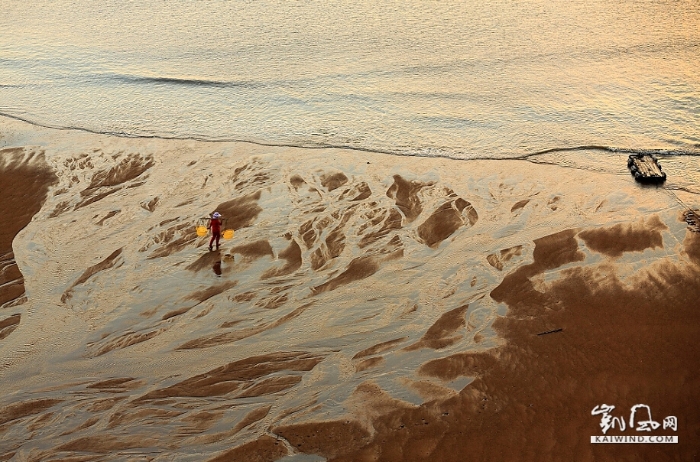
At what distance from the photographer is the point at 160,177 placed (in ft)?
59.5

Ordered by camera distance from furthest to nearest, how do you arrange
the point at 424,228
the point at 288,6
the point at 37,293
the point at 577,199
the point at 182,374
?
the point at 288,6 < the point at 577,199 < the point at 424,228 < the point at 37,293 < the point at 182,374

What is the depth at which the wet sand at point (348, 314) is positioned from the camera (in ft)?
33.4

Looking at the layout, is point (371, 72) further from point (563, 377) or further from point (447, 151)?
point (563, 377)

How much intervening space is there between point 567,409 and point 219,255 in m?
8.36

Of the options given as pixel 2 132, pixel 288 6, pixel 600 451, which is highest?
pixel 288 6

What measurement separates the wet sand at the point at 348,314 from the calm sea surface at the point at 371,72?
3345mm

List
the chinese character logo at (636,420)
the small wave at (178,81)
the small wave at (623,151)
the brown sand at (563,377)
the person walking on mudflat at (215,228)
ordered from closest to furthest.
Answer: the brown sand at (563,377)
the chinese character logo at (636,420)
the person walking on mudflat at (215,228)
the small wave at (623,151)
the small wave at (178,81)

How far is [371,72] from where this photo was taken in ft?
84.4

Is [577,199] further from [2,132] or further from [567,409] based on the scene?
[2,132]

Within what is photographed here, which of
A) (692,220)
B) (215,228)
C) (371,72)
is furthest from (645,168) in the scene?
(215,228)

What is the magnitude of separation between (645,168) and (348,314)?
10761 mm

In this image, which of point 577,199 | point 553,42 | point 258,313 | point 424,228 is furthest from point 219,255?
point 553,42

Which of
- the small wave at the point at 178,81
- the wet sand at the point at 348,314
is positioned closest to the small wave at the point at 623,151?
the wet sand at the point at 348,314

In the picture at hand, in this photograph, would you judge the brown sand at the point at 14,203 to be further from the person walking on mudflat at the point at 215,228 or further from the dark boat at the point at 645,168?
the dark boat at the point at 645,168
